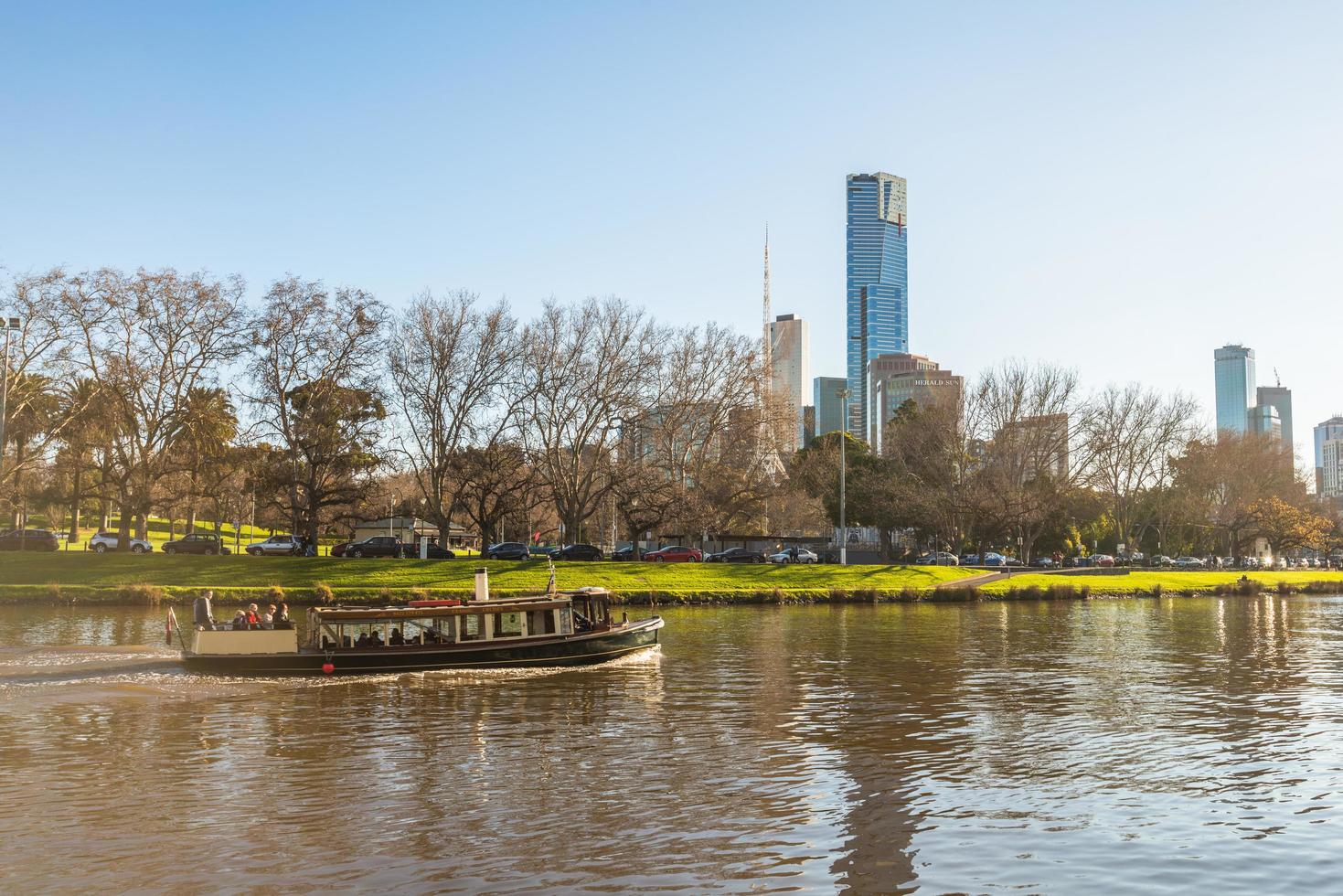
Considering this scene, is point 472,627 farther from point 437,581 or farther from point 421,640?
point 437,581

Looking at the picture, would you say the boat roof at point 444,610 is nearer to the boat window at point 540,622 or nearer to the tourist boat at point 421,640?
the tourist boat at point 421,640

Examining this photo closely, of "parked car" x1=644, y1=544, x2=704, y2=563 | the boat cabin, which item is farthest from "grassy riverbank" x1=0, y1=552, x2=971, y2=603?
the boat cabin

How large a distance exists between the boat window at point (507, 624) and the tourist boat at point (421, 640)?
3 centimetres

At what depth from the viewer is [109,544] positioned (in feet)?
268

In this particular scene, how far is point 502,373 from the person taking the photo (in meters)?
71.1

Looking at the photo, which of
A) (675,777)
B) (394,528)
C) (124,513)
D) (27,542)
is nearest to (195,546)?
(27,542)

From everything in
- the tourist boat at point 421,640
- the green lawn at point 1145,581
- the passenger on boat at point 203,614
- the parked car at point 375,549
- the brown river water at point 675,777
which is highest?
the parked car at point 375,549

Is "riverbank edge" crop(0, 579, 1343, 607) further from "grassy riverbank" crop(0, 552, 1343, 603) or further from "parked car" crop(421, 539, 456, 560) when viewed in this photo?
"parked car" crop(421, 539, 456, 560)

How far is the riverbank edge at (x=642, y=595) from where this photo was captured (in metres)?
49.2

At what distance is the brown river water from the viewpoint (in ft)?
43.5

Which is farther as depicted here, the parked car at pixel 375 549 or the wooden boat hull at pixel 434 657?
the parked car at pixel 375 549

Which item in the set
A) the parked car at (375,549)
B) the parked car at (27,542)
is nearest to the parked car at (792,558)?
the parked car at (375,549)

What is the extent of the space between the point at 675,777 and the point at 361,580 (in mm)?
42559

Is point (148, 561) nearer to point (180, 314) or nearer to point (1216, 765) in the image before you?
point (180, 314)
